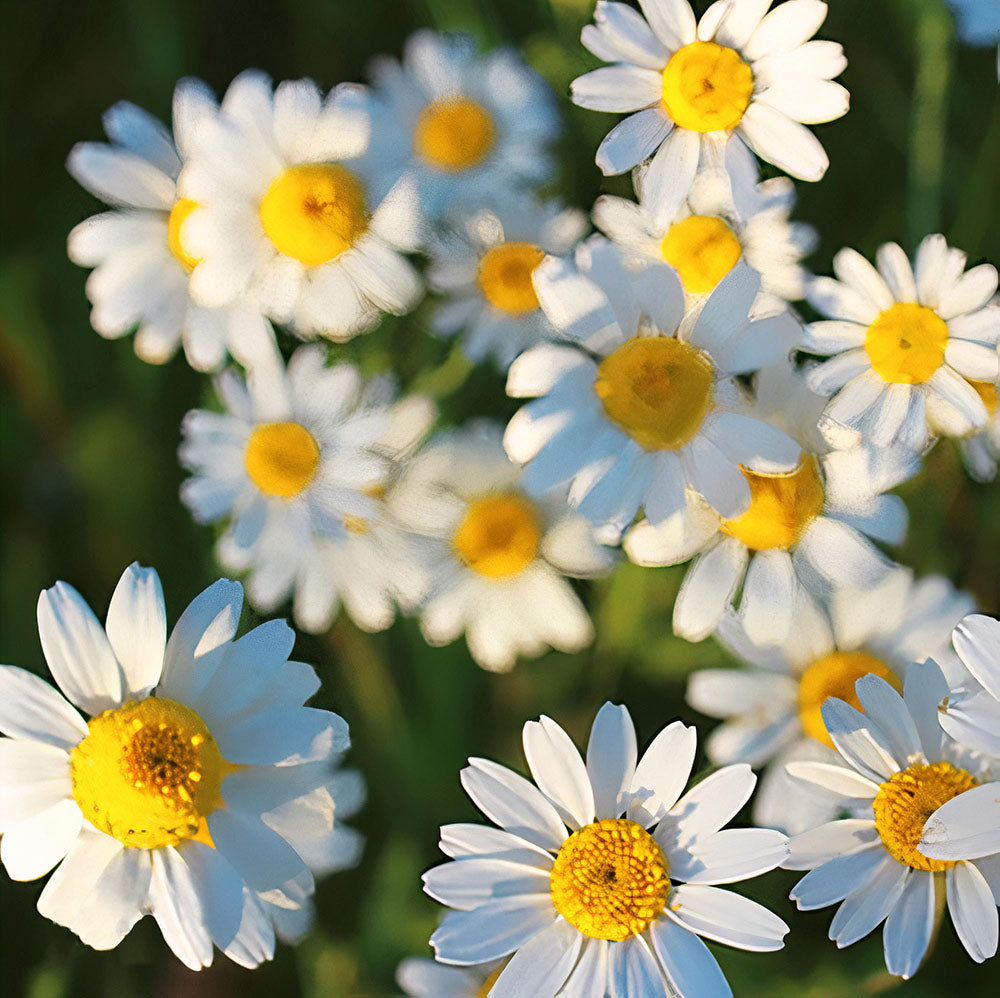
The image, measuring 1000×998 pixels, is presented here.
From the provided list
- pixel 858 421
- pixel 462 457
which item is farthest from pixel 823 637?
pixel 462 457

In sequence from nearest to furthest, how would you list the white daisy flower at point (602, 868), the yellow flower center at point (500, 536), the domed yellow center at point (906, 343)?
the white daisy flower at point (602, 868) < the domed yellow center at point (906, 343) < the yellow flower center at point (500, 536)

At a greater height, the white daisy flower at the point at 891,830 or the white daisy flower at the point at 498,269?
the white daisy flower at the point at 498,269

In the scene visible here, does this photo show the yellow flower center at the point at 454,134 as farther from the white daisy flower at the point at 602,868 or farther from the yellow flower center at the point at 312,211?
the white daisy flower at the point at 602,868

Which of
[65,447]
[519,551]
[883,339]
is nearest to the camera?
[883,339]

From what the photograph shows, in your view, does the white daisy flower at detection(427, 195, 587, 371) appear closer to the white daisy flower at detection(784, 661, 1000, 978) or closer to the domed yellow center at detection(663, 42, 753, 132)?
the domed yellow center at detection(663, 42, 753, 132)

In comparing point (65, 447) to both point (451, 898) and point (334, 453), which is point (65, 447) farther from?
point (451, 898)

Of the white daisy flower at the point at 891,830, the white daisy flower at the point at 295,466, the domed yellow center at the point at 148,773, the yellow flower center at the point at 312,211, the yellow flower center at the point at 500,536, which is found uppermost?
the yellow flower center at the point at 312,211

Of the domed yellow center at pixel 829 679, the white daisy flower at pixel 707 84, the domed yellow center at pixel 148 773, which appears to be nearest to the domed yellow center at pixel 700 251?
the white daisy flower at pixel 707 84
